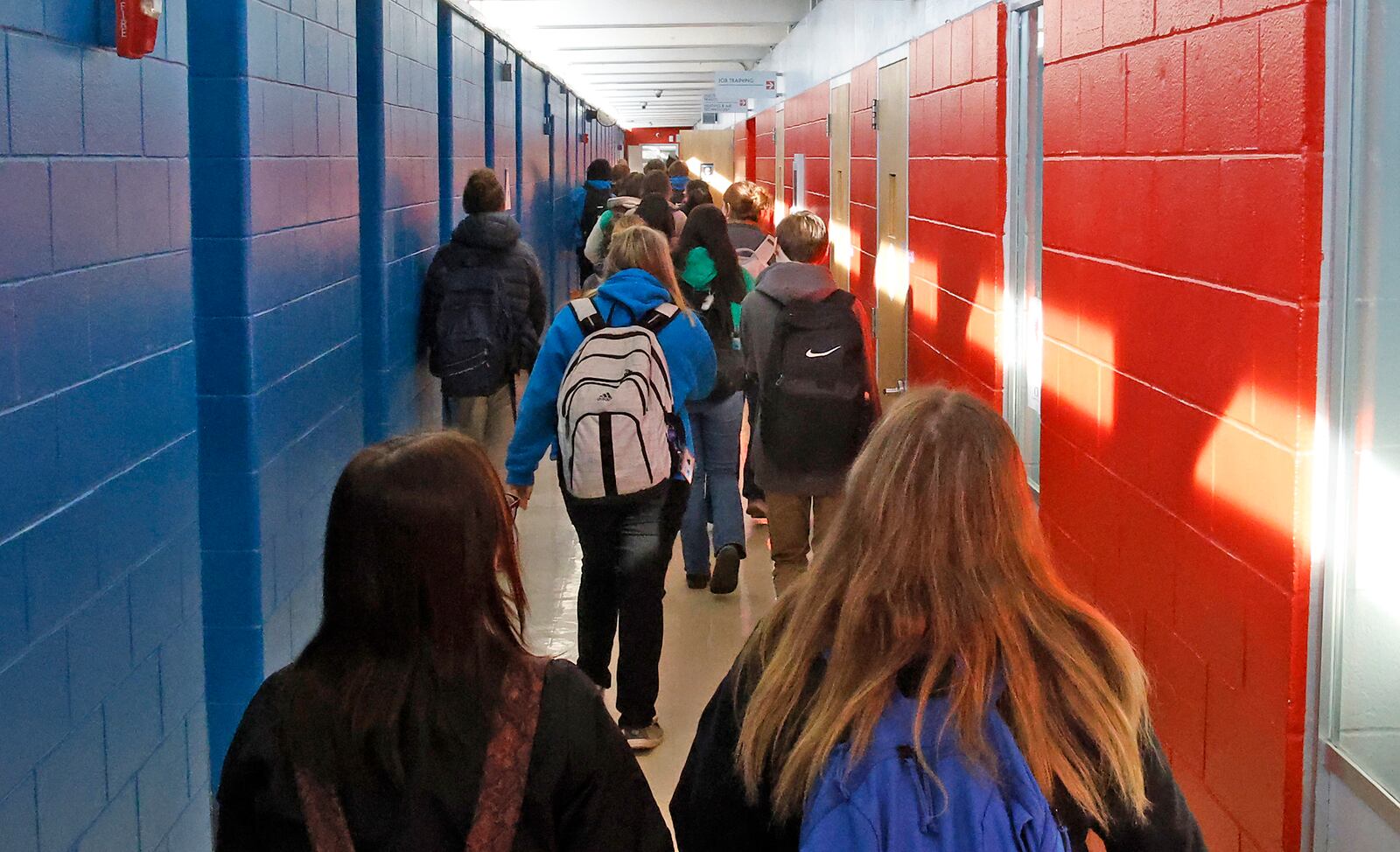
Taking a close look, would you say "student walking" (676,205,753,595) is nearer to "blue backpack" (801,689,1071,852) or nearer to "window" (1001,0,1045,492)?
"window" (1001,0,1045,492)

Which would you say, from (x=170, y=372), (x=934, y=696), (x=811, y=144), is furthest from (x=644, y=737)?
(x=811, y=144)

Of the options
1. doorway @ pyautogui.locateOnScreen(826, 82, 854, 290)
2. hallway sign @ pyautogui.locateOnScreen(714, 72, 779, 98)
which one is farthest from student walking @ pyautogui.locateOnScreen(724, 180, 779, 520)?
hallway sign @ pyautogui.locateOnScreen(714, 72, 779, 98)

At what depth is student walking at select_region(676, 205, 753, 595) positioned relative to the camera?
5.42 m

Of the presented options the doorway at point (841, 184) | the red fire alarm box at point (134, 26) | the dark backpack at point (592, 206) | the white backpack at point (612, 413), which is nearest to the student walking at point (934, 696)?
the red fire alarm box at point (134, 26)

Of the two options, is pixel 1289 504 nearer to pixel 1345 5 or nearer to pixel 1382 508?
pixel 1382 508

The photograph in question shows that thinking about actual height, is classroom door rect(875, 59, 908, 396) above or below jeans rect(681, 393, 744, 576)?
above

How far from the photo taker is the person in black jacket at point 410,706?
1558mm

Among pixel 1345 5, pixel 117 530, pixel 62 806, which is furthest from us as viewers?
pixel 117 530

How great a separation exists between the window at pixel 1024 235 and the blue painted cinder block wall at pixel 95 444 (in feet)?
7.91

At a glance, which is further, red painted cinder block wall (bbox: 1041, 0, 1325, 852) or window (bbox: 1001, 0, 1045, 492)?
window (bbox: 1001, 0, 1045, 492)

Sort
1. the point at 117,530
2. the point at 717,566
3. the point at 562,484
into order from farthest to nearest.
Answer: the point at 717,566 < the point at 562,484 < the point at 117,530

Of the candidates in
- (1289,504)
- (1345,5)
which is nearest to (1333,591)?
(1289,504)

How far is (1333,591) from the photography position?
7.59 feet

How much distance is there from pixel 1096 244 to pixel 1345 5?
1251 millimetres
